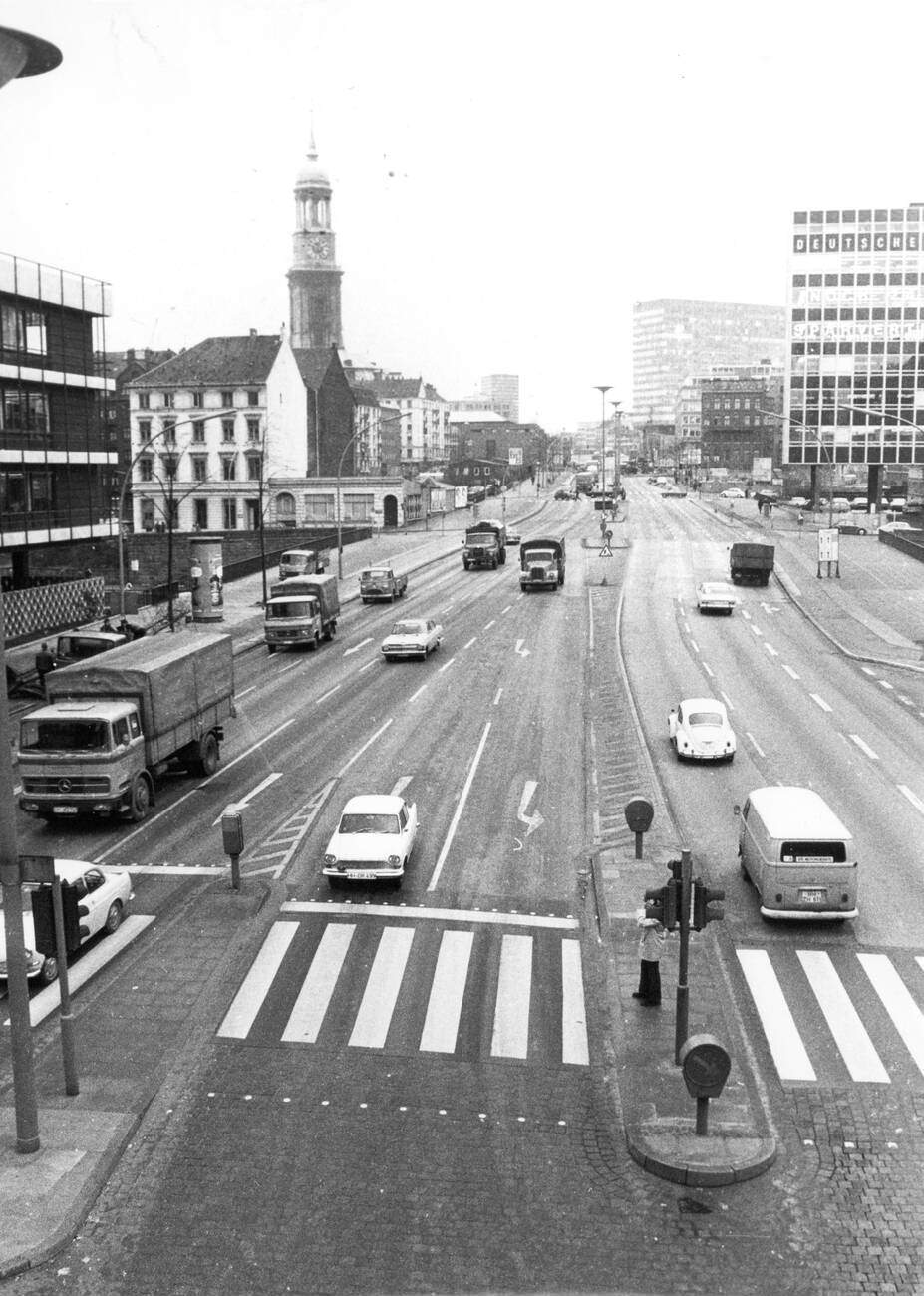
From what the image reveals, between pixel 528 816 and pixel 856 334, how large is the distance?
108 meters

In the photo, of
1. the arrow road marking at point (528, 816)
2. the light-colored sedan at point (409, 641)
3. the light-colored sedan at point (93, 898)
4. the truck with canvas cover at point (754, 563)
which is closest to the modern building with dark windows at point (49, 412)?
the light-colored sedan at point (409, 641)

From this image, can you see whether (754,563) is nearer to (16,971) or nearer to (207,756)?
(207,756)

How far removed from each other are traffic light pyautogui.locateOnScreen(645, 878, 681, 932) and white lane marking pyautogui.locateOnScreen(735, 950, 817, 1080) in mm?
2739

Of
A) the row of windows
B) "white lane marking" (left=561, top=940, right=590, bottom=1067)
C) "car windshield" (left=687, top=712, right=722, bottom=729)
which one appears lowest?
"white lane marking" (left=561, top=940, right=590, bottom=1067)

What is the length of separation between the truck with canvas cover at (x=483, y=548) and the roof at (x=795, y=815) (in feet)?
184

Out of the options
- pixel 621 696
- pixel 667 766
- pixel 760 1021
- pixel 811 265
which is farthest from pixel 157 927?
pixel 811 265

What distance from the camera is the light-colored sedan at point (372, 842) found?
24562 mm

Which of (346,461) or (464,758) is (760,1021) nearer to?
(464,758)

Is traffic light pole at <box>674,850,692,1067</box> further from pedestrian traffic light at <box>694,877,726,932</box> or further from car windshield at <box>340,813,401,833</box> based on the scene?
car windshield at <box>340,813,401,833</box>

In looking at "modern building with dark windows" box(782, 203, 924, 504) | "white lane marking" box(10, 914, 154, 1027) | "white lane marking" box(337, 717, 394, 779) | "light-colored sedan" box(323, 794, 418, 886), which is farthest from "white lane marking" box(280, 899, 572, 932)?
"modern building with dark windows" box(782, 203, 924, 504)

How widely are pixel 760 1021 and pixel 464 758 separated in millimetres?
16276

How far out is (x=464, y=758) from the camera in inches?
1363

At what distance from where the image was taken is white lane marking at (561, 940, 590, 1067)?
18.2 meters

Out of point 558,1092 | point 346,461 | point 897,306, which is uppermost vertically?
point 897,306
